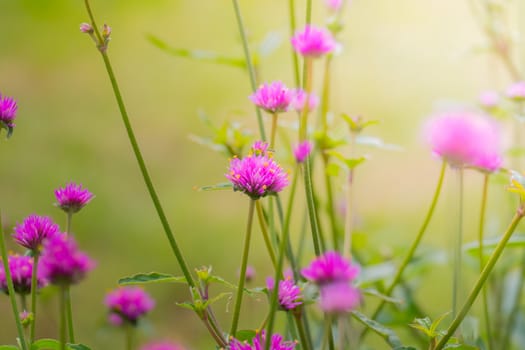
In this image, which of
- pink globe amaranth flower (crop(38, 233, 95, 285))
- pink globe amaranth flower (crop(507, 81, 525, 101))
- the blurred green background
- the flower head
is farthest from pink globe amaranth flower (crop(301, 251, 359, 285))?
the blurred green background

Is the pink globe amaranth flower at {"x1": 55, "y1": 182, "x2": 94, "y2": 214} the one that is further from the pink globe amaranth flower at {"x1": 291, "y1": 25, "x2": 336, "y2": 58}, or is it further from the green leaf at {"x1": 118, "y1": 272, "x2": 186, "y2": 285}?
the pink globe amaranth flower at {"x1": 291, "y1": 25, "x2": 336, "y2": 58}

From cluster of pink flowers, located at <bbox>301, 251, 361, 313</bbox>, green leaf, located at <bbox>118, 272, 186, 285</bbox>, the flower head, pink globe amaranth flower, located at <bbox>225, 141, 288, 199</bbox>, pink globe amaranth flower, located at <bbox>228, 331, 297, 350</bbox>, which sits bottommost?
pink globe amaranth flower, located at <bbox>228, 331, 297, 350</bbox>

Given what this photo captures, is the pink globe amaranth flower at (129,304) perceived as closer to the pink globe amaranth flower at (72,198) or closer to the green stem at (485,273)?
the pink globe amaranth flower at (72,198)

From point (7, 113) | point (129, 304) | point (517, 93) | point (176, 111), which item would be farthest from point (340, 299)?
point (176, 111)

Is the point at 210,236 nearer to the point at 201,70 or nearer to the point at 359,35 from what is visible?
the point at 201,70

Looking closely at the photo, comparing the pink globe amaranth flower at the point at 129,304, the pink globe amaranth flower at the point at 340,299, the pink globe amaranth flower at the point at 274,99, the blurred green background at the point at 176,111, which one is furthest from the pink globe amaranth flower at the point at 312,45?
the blurred green background at the point at 176,111

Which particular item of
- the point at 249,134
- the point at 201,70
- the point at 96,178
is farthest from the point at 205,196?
the point at 249,134
